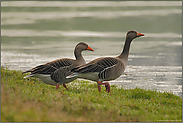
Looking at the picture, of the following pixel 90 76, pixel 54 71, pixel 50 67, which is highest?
pixel 50 67

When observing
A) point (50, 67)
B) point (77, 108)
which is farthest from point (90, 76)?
point (77, 108)

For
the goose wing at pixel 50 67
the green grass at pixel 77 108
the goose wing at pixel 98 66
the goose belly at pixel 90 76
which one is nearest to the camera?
the green grass at pixel 77 108

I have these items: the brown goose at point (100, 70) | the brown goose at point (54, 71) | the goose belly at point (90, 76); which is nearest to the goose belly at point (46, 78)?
the brown goose at point (54, 71)

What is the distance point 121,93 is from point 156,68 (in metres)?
7.69

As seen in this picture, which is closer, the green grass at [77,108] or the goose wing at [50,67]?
the green grass at [77,108]

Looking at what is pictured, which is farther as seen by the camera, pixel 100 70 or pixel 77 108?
pixel 100 70

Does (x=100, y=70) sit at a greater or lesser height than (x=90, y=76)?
greater

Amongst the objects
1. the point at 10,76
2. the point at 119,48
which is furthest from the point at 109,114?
the point at 119,48

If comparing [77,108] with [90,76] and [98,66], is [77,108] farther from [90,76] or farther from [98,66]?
[98,66]

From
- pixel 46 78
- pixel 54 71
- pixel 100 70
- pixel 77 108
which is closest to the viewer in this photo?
pixel 77 108

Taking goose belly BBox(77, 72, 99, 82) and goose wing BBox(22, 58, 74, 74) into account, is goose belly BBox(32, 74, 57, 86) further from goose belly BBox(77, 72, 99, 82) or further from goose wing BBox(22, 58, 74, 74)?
goose belly BBox(77, 72, 99, 82)

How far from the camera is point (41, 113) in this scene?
8.46 m

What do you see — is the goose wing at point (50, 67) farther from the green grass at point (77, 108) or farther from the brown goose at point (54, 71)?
the green grass at point (77, 108)

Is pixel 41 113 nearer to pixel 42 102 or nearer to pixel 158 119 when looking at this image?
pixel 42 102
